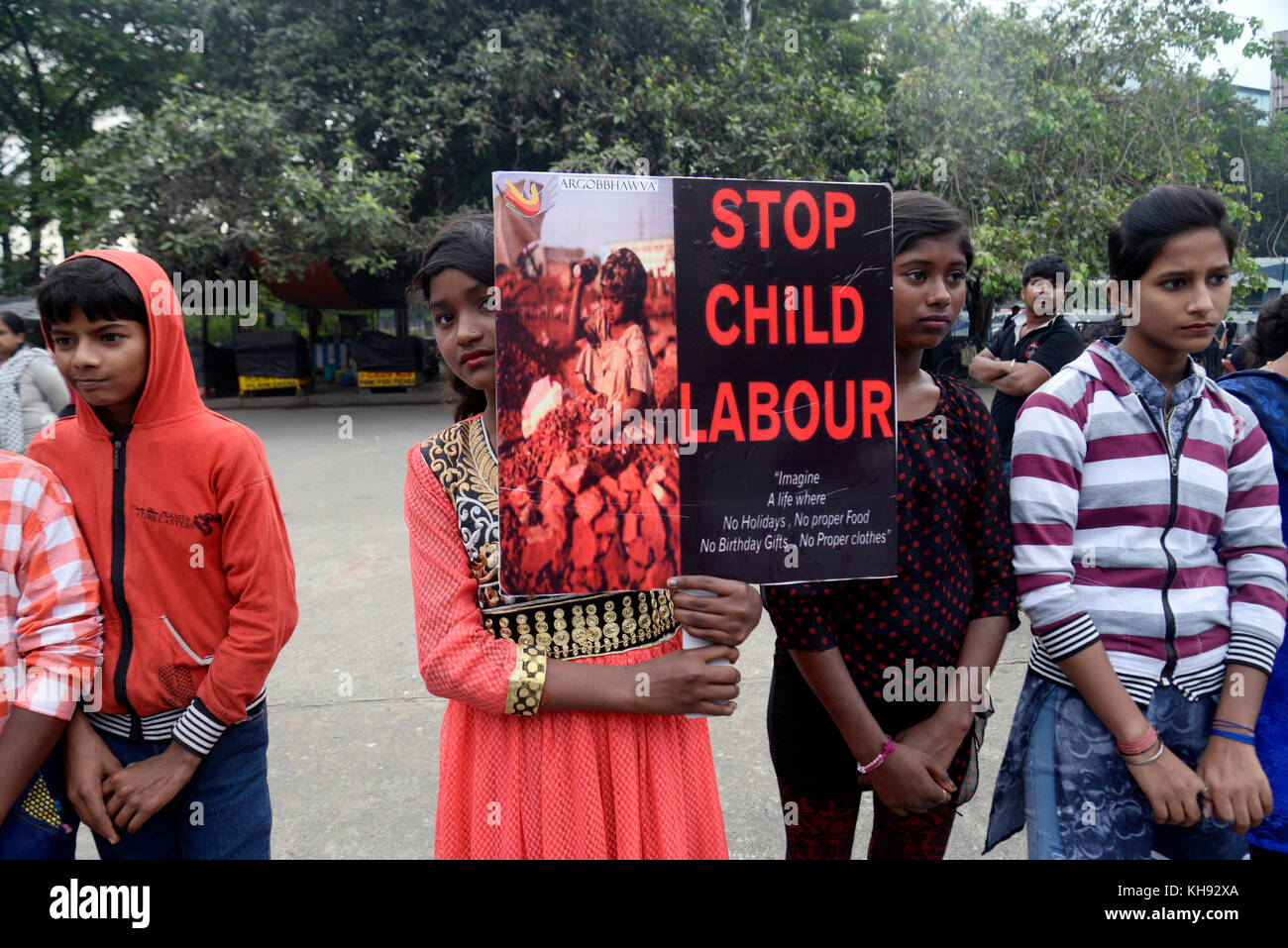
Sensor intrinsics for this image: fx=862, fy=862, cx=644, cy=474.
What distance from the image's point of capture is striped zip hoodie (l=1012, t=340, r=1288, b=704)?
1.52m

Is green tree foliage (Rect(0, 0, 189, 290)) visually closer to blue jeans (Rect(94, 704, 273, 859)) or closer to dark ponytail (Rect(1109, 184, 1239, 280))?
blue jeans (Rect(94, 704, 273, 859))

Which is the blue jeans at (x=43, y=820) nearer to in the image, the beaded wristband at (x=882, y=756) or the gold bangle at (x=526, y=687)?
the gold bangle at (x=526, y=687)

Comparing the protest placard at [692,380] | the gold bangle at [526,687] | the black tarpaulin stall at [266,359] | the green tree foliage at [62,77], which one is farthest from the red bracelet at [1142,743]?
the black tarpaulin stall at [266,359]

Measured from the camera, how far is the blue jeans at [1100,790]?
1.53 meters

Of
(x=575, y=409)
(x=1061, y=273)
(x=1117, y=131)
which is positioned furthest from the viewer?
(x=1117, y=131)

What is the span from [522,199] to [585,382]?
27cm

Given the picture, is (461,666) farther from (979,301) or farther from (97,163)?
(979,301)

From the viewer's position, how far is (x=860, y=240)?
1.33 metres

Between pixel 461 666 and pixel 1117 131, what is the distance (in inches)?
455

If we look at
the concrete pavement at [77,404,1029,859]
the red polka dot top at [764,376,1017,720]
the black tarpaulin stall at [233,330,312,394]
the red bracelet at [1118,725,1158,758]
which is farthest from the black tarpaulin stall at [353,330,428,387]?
the red bracelet at [1118,725,1158,758]

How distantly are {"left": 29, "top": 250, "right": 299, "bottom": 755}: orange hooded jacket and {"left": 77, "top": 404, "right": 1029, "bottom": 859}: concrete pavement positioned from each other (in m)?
1.25

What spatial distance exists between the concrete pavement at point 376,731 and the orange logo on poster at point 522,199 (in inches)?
80.1

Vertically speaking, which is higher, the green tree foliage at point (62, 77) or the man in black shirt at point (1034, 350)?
the green tree foliage at point (62, 77)

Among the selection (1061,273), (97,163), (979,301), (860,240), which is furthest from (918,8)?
(860,240)
